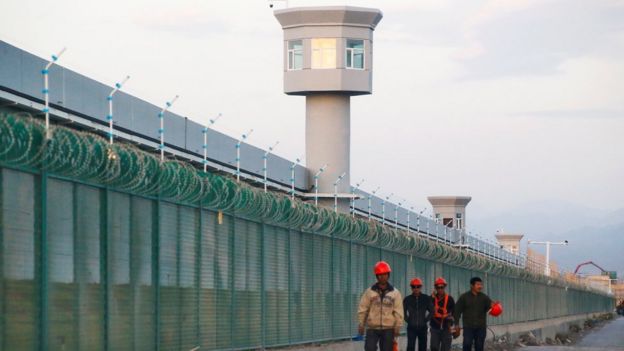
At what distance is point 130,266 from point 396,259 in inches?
656

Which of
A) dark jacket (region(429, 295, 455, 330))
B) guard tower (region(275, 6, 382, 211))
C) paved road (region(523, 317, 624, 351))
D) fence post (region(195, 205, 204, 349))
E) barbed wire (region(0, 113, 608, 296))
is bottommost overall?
paved road (region(523, 317, 624, 351))

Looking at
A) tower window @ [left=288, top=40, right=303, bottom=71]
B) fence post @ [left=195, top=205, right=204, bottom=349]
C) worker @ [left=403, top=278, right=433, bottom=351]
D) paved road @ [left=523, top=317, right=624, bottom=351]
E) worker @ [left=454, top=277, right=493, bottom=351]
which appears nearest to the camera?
fence post @ [left=195, top=205, right=204, bottom=349]

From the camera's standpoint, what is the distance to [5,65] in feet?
65.0

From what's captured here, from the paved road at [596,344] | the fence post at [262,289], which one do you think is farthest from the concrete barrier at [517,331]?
the fence post at [262,289]

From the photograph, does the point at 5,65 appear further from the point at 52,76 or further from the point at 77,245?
the point at 77,245

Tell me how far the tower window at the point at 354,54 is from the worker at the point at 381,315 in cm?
2460

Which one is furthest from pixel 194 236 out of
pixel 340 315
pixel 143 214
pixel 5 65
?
pixel 340 315

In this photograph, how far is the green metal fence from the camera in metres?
13.7

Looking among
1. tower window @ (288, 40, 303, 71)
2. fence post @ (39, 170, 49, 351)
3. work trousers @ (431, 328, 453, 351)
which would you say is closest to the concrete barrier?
work trousers @ (431, 328, 453, 351)

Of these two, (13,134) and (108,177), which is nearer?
(13,134)

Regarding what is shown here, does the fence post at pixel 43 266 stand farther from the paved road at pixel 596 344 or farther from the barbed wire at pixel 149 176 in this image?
the paved road at pixel 596 344

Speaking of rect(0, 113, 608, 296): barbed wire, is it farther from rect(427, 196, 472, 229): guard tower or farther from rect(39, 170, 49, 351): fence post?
rect(427, 196, 472, 229): guard tower

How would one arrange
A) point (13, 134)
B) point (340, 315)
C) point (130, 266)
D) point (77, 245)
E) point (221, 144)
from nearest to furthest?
1. point (13, 134)
2. point (77, 245)
3. point (130, 266)
4. point (340, 315)
5. point (221, 144)

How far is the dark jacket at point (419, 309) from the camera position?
2180 centimetres
